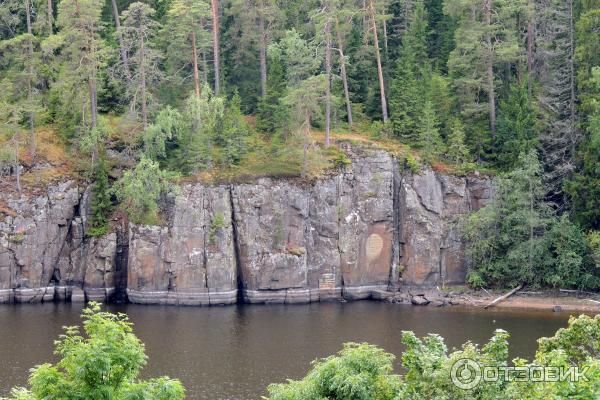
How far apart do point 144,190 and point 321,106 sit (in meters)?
14.2

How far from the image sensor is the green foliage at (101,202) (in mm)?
55062

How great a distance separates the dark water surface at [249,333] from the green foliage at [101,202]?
5.54m

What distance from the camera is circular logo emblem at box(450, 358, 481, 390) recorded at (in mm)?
19328

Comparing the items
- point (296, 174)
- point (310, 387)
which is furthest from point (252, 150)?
point (310, 387)

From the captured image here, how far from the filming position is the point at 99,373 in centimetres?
1852

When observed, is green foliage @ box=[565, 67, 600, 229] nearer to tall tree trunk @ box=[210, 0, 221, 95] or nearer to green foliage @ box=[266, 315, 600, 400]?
tall tree trunk @ box=[210, 0, 221, 95]

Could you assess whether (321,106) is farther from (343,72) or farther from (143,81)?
(143,81)

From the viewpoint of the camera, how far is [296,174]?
186 ft


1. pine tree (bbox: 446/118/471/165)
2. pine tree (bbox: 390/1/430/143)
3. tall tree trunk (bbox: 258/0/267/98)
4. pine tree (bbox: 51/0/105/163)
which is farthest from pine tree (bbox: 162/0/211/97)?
pine tree (bbox: 446/118/471/165)

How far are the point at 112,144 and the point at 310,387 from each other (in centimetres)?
3864

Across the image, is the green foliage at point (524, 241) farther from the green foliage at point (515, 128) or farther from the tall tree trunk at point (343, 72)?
the tall tree trunk at point (343, 72)

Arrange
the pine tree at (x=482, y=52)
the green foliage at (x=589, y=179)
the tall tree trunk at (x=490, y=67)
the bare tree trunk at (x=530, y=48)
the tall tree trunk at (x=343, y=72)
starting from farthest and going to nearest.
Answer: the bare tree trunk at (x=530, y=48)
the tall tree trunk at (x=343, y=72)
the tall tree trunk at (x=490, y=67)
the pine tree at (x=482, y=52)
the green foliage at (x=589, y=179)

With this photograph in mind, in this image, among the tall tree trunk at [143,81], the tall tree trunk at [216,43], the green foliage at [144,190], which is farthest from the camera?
the tall tree trunk at [216,43]

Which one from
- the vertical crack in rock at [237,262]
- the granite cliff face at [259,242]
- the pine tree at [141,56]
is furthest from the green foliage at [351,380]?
the pine tree at [141,56]
